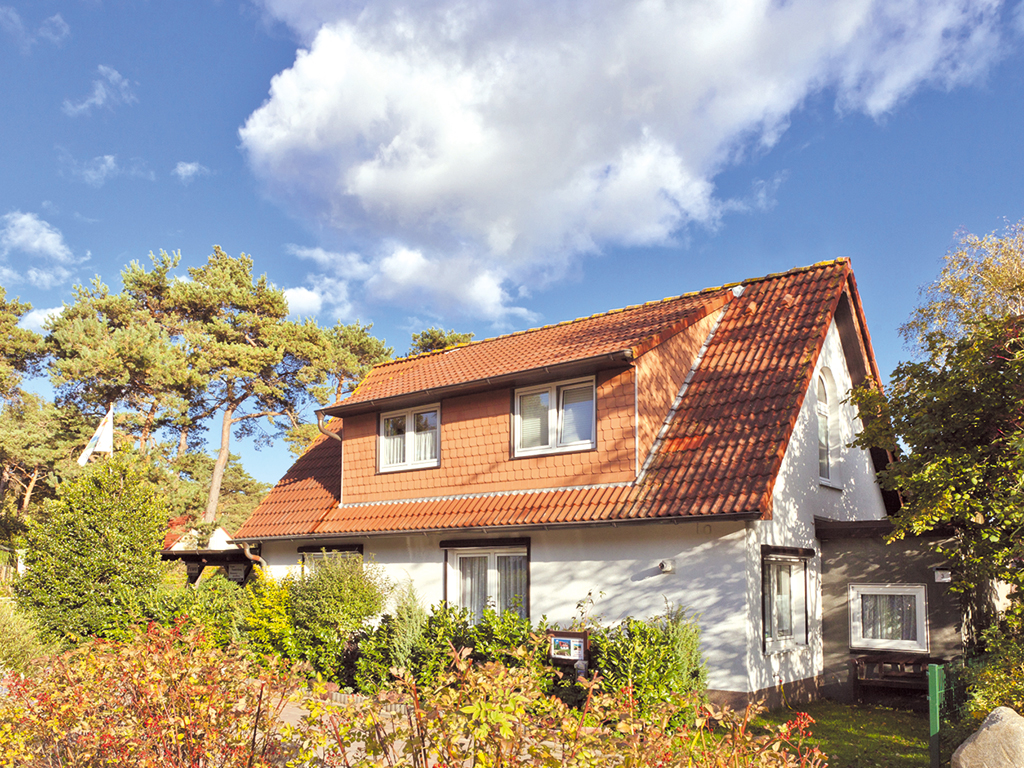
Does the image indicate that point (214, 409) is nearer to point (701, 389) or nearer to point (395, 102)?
point (395, 102)

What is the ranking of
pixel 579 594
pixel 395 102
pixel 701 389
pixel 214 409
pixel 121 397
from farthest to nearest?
pixel 214 409 < pixel 121 397 < pixel 395 102 < pixel 701 389 < pixel 579 594

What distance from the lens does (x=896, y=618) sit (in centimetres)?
1280

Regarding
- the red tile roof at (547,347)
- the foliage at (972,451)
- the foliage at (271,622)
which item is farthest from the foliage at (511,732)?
the foliage at (271,622)

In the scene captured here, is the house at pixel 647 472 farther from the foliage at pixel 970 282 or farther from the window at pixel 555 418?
the foliage at pixel 970 282

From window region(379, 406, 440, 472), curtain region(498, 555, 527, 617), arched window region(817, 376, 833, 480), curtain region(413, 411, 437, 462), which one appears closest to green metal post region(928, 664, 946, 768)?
arched window region(817, 376, 833, 480)

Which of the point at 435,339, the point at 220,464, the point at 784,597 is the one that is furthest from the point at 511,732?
the point at 435,339

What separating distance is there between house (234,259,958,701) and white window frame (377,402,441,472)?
0.05 metres

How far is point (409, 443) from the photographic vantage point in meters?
16.1

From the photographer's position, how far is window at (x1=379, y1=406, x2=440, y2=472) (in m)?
15.8

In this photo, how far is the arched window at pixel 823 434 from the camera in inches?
575

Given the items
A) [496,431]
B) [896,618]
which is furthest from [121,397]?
[896,618]

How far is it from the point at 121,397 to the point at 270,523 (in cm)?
2071

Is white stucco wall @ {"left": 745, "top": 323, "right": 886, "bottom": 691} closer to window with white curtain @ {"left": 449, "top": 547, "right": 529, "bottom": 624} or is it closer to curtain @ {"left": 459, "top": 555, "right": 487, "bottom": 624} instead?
window with white curtain @ {"left": 449, "top": 547, "right": 529, "bottom": 624}

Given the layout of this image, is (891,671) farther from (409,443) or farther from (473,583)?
(409,443)
